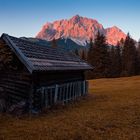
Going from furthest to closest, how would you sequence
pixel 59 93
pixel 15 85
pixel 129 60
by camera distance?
1. pixel 129 60
2. pixel 59 93
3. pixel 15 85

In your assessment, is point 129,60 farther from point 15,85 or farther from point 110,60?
point 15,85

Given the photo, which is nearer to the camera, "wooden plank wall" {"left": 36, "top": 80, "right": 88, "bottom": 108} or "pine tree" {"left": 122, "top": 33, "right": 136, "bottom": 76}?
"wooden plank wall" {"left": 36, "top": 80, "right": 88, "bottom": 108}

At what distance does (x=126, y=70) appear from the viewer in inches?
3152

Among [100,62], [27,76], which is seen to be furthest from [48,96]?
[100,62]

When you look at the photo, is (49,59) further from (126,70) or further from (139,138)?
(126,70)

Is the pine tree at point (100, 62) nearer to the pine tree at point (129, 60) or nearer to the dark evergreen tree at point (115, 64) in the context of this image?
the dark evergreen tree at point (115, 64)

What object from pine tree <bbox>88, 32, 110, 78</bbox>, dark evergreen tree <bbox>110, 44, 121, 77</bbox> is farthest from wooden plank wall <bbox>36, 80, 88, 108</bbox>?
dark evergreen tree <bbox>110, 44, 121, 77</bbox>

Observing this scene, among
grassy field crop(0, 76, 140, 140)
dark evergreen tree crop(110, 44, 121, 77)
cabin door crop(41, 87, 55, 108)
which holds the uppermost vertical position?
dark evergreen tree crop(110, 44, 121, 77)

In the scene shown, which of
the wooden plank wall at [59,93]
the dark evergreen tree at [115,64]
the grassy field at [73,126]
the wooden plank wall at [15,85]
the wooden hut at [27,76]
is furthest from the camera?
the dark evergreen tree at [115,64]

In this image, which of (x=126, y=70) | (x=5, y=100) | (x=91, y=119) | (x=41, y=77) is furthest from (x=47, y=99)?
(x=126, y=70)

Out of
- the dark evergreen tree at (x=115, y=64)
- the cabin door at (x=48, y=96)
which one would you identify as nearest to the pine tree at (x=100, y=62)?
the dark evergreen tree at (x=115, y=64)

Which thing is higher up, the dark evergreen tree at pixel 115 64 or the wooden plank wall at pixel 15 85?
the dark evergreen tree at pixel 115 64

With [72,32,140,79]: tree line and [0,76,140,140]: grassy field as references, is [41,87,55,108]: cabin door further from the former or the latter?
[72,32,140,79]: tree line

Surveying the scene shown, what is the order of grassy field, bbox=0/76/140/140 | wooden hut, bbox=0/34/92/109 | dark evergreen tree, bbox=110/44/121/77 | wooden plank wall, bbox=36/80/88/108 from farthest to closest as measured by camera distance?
dark evergreen tree, bbox=110/44/121/77 < wooden plank wall, bbox=36/80/88/108 < wooden hut, bbox=0/34/92/109 < grassy field, bbox=0/76/140/140
